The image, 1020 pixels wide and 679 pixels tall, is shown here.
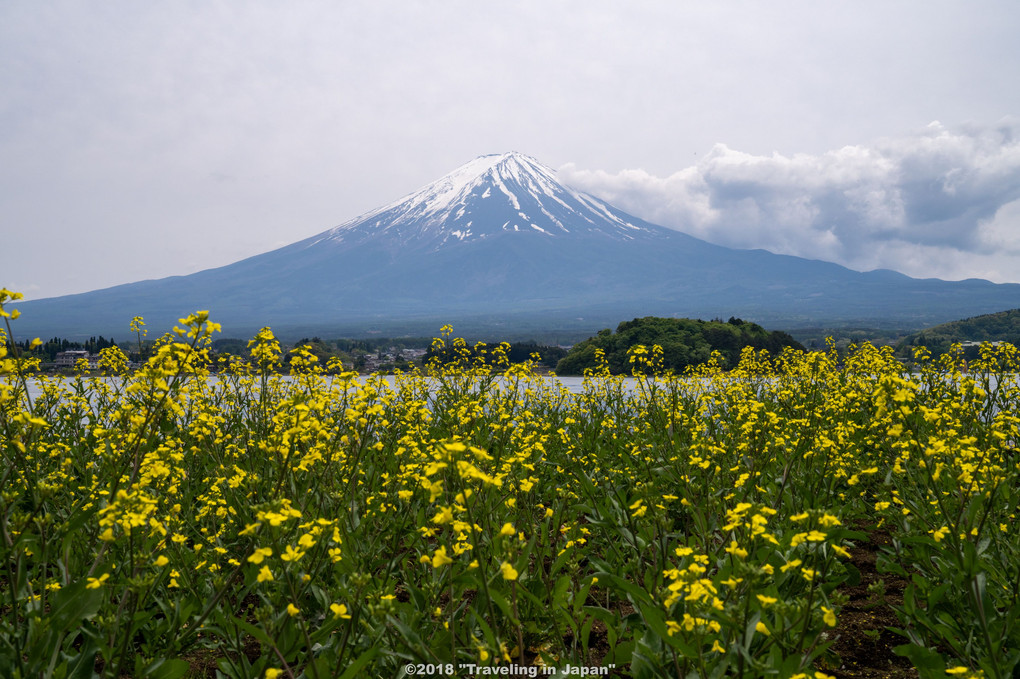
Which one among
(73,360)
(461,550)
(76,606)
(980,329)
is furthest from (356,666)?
(980,329)

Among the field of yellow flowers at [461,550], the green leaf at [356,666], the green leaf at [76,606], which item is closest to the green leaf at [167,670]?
the field of yellow flowers at [461,550]

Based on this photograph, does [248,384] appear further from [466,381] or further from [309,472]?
[466,381]

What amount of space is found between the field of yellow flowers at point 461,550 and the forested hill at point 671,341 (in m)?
13.1

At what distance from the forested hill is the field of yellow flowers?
13.1 meters

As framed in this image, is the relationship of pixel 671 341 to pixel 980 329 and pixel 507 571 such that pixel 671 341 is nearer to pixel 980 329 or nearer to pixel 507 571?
pixel 980 329

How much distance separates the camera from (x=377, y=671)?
11.0 ft

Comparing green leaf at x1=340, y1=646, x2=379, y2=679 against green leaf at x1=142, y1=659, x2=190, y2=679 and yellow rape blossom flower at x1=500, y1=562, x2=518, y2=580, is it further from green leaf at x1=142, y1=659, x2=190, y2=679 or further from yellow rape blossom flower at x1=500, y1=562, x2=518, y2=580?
green leaf at x1=142, y1=659, x2=190, y2=679

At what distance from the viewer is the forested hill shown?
20.9 meters

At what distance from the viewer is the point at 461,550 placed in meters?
3.39

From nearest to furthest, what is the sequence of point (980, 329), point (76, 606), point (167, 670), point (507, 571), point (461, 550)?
point (507, 571) → point (76, 606) → point (167, 670) → point (461, 550) → point (980, 329)

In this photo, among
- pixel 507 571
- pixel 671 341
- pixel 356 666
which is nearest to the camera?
pixel 507 571

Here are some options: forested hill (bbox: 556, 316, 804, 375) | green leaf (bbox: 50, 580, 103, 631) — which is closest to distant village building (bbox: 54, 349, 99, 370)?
green leaf (bbox: 50, 580, 103, 631)

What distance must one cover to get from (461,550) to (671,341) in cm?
1833

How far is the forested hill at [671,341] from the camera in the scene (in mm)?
20859
